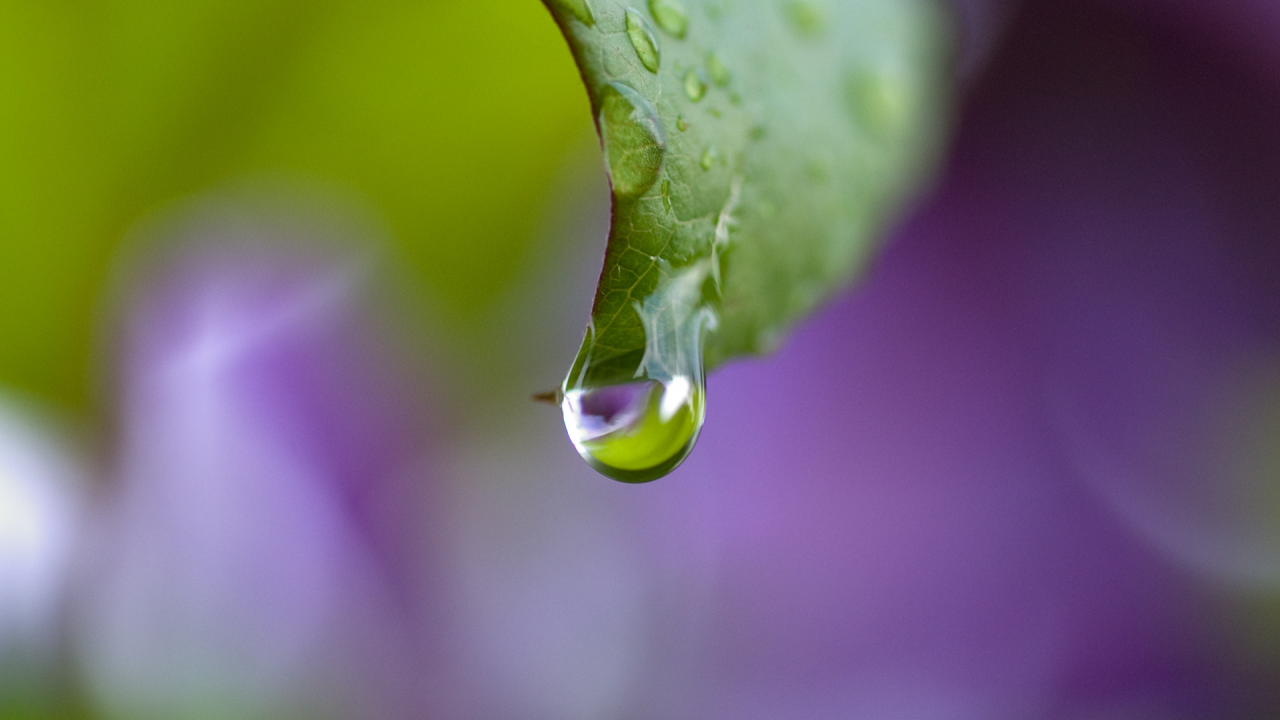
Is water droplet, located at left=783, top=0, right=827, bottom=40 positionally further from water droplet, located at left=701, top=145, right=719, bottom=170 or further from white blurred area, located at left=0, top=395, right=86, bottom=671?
white blurred area, located at left=0, top=395, right=86, bottom=671

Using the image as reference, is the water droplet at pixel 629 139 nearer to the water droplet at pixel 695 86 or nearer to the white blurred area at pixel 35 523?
the water droplet at pixel 695 86

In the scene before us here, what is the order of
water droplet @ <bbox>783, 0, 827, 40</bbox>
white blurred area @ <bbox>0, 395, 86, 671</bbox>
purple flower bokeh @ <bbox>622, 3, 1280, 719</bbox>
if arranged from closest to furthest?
1. water droplet @ <bbox>783, 0, 827, 40</bbox>
2. white blurred area @ <bbox>0, 395, 86, 671</bbox>
3. purple flower bokeh @ <bbox>622, 3, 1280, 719</bbox>

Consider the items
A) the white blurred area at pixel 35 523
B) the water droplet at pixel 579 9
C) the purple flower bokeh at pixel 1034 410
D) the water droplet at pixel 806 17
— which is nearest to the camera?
the water droplet at pixel 579 9

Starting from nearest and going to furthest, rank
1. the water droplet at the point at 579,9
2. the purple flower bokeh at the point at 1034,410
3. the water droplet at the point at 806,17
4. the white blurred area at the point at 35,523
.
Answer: the water droplet at the point at 579,9 → the water droplet at the point at 806,17 → the white blurred area at the point at 35,523 → the purple flower bokeh at the point at 1034,410

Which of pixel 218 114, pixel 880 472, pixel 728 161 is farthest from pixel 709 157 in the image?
pixel 880 472

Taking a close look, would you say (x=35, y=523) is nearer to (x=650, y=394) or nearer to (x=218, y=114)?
(x=218, y=114)


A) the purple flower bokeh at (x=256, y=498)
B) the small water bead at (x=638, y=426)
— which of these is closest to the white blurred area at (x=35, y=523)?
the purple flower bokeh at (x=256, y=498)

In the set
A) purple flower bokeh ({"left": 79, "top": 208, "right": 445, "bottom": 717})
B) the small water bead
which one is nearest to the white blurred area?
purple flower bokeh ({"left": 79, "top": 208, "right": 445, "bottom": 717})
